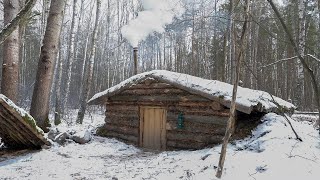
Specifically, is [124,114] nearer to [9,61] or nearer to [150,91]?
[150,91]

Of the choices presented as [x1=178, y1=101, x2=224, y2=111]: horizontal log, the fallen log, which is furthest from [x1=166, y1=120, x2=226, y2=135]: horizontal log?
the fallen log

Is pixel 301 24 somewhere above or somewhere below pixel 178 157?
above

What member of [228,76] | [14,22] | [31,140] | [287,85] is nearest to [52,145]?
[31,140]

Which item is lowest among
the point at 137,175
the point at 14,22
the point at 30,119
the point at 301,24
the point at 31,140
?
the point at 137,175

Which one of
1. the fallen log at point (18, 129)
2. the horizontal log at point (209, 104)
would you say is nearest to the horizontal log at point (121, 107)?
the horizontal log at point (209, 104)

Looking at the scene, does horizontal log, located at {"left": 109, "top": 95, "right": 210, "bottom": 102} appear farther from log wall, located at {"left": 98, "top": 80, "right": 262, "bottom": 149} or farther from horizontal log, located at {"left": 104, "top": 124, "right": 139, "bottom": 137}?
horizontal log, located at {"left": 104, "top": 124, "right": 139, "bottom": 137}

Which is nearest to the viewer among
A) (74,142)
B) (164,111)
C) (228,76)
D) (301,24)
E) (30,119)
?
(30,119)

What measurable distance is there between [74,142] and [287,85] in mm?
19146

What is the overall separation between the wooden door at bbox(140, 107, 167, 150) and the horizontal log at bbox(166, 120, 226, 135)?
390mm

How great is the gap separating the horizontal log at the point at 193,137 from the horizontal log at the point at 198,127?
11cm

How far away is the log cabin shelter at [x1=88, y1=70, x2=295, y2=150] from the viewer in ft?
30.8

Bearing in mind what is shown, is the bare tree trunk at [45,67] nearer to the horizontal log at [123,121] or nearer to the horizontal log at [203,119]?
the horizontal log at [123,121]

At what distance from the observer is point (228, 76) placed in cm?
2394

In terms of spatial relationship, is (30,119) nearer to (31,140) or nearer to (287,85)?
(31,140)
